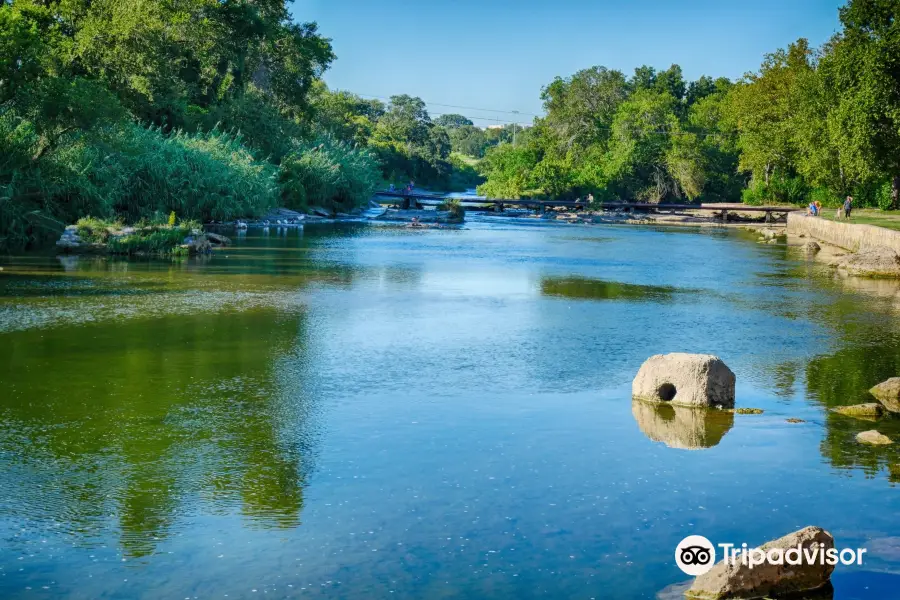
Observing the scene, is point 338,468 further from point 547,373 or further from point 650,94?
point 650,94

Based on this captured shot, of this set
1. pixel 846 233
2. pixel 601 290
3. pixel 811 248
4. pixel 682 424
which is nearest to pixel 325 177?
pixel 811 248

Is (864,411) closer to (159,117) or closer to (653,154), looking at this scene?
(159,117)

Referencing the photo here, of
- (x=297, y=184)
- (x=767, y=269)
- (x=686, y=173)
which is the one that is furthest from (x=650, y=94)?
(x=767, y=269)

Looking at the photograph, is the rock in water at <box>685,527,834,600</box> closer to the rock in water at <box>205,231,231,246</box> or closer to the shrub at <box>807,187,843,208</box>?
the rock in water at <box>205,231,231,246</box>

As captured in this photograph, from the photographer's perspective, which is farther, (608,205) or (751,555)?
(608,205)

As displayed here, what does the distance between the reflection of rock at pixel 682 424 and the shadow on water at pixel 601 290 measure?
1178cm

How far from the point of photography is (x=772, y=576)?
25.2 ft

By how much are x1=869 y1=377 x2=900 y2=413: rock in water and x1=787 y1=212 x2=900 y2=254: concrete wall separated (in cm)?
2006

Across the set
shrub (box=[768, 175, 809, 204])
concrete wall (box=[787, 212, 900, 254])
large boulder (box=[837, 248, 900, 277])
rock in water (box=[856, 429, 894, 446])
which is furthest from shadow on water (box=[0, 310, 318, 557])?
shrub (box=[768, 175, 809, 204])

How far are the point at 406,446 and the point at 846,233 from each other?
114ft

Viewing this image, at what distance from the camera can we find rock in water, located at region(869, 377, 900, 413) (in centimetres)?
1362

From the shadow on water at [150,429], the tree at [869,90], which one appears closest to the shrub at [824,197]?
the tree at [869,90]

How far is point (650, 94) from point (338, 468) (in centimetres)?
9365

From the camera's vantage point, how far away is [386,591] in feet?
25.2
